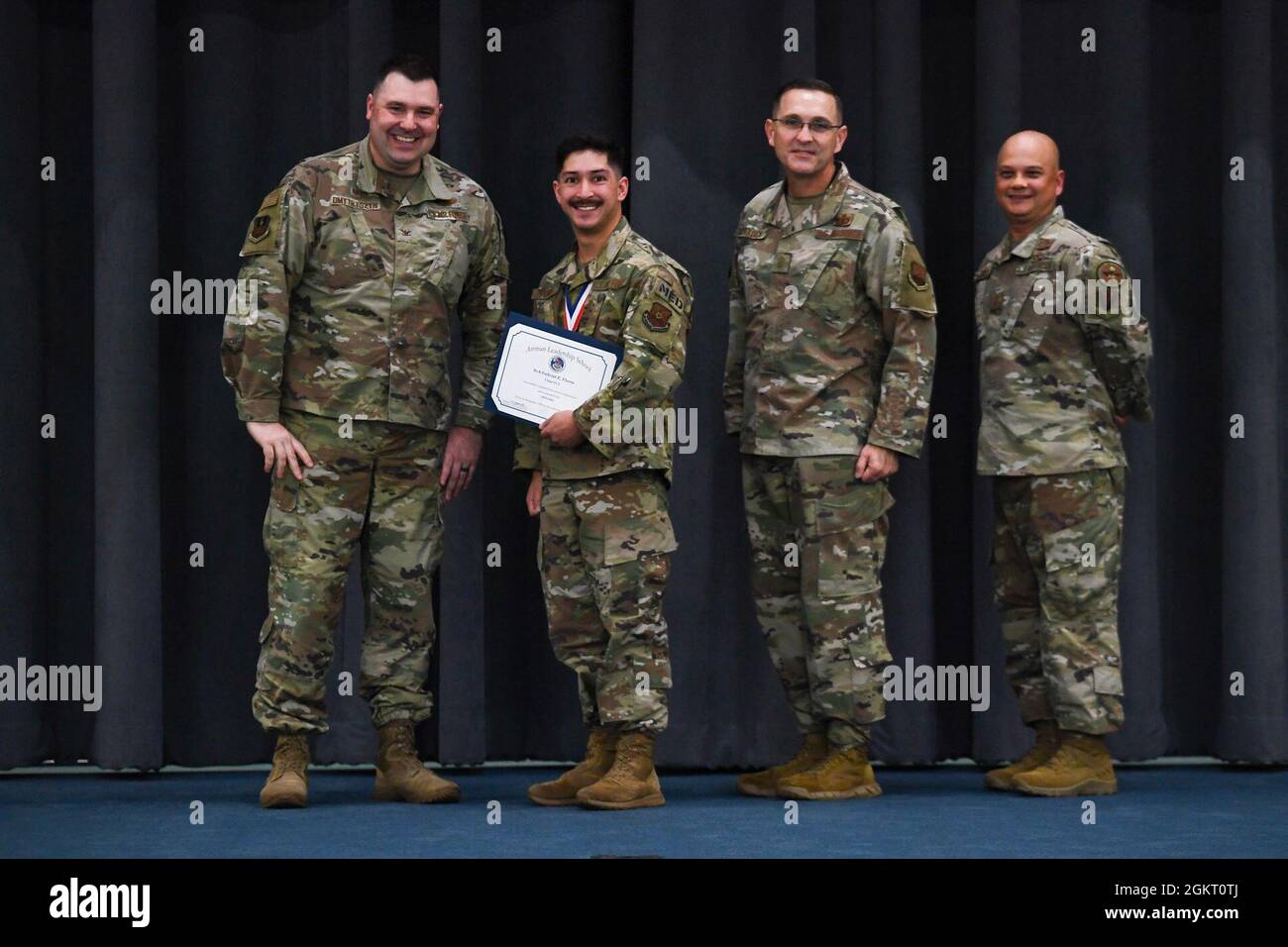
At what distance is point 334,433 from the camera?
365 centimetres

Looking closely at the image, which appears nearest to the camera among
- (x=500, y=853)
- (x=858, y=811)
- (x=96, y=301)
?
(x=500, y=853)

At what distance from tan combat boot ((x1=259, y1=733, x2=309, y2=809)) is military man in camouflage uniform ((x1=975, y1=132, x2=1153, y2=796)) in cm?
176

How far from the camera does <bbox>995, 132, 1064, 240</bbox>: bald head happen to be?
387 cm

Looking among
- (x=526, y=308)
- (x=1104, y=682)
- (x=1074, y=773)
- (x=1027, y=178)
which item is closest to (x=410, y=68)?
(x=526, y=308)

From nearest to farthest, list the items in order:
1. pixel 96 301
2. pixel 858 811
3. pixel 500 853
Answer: pixel 500 853, pixel 858 811, pixel 96 301

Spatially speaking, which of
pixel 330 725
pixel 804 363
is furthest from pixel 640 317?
pixel 330 725

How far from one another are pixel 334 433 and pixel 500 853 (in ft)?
3.81

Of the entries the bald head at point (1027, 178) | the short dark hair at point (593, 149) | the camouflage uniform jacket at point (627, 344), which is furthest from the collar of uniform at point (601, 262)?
the bald head at point (1027, 178)

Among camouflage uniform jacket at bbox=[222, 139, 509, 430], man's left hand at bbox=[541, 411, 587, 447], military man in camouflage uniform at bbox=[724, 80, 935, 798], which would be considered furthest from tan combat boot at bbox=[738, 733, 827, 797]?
camouflage uniform jacket at bbox=[222, 139, 509, 430]

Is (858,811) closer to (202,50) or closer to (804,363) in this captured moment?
(804,363)

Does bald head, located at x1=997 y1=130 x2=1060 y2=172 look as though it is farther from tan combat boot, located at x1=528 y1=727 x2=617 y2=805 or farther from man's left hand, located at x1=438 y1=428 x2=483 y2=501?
tan combat boot, located at x1=528 y1=727 x2=617 y2=805

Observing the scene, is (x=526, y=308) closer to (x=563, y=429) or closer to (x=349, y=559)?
(x=563, y=429)

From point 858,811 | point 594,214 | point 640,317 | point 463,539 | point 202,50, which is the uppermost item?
point 202,50

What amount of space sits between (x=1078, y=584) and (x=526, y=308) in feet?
5.69
